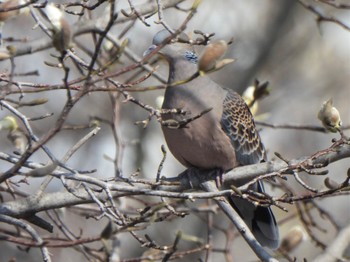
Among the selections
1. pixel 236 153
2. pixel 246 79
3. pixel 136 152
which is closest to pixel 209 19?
pixel 246 79

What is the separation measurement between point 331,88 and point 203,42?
9.33 metres

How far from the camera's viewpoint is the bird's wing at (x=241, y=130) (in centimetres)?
491

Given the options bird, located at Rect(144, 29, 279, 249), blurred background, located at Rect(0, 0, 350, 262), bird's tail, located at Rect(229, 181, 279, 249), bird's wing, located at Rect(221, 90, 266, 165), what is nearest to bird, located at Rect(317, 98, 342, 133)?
bird, located at Rect(144, 29, 279, 249)

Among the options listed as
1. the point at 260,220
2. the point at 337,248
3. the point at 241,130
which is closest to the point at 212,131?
the point at 241,130

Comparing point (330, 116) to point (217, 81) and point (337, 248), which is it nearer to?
point (337, 248)

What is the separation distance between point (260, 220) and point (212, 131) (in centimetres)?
74

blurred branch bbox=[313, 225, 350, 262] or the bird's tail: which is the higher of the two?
the bird's tail

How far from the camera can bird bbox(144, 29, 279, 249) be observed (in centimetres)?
461

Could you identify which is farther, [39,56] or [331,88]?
[331,88]

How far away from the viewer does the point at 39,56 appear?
998 cm

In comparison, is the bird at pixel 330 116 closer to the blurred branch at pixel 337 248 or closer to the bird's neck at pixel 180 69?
the blurred branch at pixel 337 248

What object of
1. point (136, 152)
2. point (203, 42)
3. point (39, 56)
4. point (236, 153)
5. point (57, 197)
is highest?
point (39, 56)

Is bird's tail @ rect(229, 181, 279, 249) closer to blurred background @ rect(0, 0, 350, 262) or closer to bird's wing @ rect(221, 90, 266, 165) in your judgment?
bird's wing @ rect(221, 90, 266, 165)

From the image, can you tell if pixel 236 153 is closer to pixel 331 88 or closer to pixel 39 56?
pixel 39 56
